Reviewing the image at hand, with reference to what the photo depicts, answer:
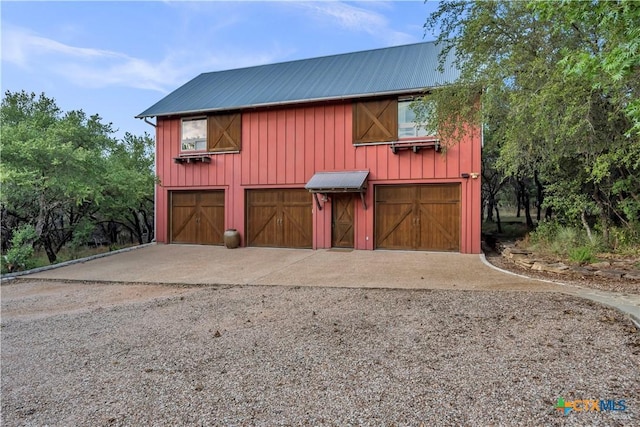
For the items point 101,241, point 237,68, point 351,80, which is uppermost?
point 237,68

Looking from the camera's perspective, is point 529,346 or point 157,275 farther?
point 157,275

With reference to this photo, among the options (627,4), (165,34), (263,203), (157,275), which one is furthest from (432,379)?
(165,34)

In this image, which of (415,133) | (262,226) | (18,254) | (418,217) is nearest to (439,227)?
(418,217)

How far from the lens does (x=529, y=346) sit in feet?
10.1

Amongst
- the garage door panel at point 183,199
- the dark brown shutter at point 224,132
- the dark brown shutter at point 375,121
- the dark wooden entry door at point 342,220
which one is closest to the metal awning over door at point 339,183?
the dark wooden entry door at point 342,220

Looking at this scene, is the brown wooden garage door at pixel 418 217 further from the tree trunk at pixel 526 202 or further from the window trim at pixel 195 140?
the window trim at pixel 195 140

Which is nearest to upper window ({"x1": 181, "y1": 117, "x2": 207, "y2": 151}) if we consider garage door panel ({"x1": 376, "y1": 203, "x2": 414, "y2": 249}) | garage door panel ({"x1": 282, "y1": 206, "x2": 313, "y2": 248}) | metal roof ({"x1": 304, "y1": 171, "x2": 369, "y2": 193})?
garage door panel ({"x1": 282, "y1": 206, "x2": 313, "y2": 248})

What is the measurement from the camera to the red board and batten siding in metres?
9.55

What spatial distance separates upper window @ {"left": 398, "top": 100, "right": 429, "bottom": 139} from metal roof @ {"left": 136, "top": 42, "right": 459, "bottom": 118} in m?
0.48

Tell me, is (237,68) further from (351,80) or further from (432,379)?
(432,379)

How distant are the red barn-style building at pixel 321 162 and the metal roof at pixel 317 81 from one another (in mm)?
49

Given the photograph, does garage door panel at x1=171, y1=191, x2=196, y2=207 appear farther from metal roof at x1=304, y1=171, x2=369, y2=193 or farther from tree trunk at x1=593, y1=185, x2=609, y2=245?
tree trunk at x1=593, y1=185, x2=609, y2=245

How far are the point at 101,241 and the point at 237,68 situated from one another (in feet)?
35.2

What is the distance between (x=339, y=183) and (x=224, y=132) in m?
4.72
